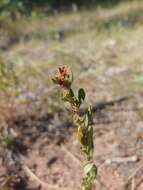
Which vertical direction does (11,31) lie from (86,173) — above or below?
above

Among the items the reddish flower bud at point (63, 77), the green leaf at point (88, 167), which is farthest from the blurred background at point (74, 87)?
the reddish flower bud at point (63, 77)

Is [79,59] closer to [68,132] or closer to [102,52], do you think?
[102,52]

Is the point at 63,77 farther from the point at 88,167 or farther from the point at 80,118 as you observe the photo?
the point at 88,167

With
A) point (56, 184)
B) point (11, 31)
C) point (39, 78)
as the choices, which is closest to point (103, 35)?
point (11, 31)

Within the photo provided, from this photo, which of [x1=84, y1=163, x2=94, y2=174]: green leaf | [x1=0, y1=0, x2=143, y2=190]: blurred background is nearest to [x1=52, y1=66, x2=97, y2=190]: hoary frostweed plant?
[x1=84, y1=163, x2=94, y2=174]: green leaf

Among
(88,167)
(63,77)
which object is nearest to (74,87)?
(88,167)

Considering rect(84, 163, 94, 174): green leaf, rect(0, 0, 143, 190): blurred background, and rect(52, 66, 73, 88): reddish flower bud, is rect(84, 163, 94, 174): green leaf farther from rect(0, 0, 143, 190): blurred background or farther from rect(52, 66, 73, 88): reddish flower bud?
rect(0, 0, 143, 190): blurred background
